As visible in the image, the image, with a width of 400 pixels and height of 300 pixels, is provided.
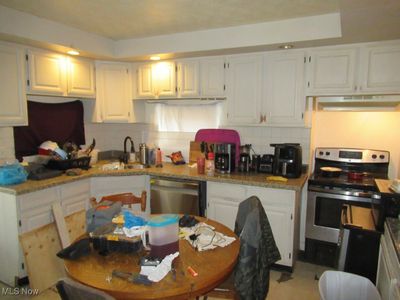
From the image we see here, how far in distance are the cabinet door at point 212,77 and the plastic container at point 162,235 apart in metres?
2.05

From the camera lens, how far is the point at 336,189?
2799 mm

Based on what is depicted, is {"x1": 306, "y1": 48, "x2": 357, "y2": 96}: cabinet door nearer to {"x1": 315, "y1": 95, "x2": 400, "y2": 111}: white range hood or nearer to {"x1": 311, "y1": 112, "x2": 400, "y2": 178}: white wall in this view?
{"x1": 315, "y1": 95, "x2": 400, "y2": 111}: white range hood

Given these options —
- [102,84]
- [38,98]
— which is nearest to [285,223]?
[102,84]

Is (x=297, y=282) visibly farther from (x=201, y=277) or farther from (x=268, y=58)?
(x=268, y=58)

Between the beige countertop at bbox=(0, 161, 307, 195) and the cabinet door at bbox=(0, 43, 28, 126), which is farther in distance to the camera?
the cabinet door at bbox=(0, 43, 28, 126)

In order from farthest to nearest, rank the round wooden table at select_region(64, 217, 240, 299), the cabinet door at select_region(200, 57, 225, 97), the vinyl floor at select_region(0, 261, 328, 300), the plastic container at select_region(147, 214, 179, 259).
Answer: the cabinet door at select_region(200, 57, 225, 97) → the vinyl floor at select_region(0, 261, 328, 300) → the plastic container at select_region(147, 214, 179, 259) → the round wooden table at select_region(64, 217, 240, 299)

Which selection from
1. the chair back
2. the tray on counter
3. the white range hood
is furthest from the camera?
the tray on counter

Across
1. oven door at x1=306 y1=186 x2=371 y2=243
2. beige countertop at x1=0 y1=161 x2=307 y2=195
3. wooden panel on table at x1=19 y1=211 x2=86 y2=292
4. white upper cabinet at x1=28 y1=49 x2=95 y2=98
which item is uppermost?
white upper cabinet at x1=28 y1=49 x2=95 y2=98

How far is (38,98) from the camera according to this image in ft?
10.8

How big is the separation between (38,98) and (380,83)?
3.58 metres

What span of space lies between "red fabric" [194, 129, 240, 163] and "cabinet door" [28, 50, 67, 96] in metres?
1.67

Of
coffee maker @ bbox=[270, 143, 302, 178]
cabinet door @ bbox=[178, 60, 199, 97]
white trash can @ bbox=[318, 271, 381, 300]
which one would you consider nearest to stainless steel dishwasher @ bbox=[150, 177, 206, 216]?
coffee maker @ bbox=[270, 143, 302, 178]

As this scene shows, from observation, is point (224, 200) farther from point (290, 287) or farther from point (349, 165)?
point (349, 165)

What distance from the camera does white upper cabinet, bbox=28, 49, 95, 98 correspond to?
2.94 m
